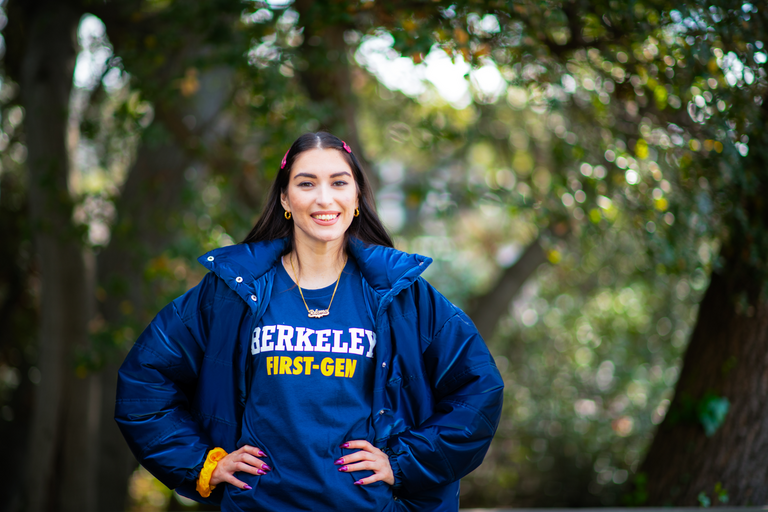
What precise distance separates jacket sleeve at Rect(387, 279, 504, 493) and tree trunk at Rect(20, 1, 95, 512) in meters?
3.64

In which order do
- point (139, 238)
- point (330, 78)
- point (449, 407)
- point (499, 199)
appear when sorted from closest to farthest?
point (449, 407)
point (330, 78)
point (499, 199)
point (139, 238)

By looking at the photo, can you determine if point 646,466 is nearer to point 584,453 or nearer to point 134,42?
point 584,453

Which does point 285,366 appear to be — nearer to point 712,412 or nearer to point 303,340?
point 303,340

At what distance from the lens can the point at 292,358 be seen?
199 centimetres

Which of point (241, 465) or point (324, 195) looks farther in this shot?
point (324, 195)

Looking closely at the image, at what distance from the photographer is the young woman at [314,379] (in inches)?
77.1

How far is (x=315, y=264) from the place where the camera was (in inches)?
86.4

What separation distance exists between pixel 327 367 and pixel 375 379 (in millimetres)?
155

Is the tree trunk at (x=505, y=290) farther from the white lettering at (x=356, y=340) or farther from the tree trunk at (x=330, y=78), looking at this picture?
the white lettering at (x=356, y=340)

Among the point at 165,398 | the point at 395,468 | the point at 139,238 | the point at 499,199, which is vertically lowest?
the point at 395,468

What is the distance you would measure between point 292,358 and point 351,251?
453 mm

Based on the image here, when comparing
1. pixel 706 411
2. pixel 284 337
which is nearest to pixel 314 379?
pixel 284 337

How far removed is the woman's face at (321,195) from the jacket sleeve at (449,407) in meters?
0.37

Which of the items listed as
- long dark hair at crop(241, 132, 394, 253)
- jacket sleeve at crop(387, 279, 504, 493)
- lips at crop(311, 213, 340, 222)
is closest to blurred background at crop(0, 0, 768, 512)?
long dark hair at crop(241, 132, 394, 253)
